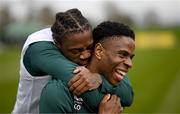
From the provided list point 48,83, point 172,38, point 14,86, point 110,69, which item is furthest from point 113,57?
point 172,38

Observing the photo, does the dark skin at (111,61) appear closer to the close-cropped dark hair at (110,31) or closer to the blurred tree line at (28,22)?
the close-cropped dark hair at (110,31)

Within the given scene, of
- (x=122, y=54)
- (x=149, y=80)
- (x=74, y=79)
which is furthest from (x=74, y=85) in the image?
(x=149, y=80)

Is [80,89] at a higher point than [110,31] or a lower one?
lower

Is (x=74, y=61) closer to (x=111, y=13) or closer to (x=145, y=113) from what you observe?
(x=145, y=113)

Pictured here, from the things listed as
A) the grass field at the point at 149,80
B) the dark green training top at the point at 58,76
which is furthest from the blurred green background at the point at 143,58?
the dark green training top at the point at 58,76

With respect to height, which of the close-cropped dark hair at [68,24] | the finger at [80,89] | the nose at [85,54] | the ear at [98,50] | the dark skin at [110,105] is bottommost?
the dark skin at [110,105]

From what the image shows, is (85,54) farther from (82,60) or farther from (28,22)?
(28,22)

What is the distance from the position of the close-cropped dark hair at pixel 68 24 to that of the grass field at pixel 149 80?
1041 centimetres

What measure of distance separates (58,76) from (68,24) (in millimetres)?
264

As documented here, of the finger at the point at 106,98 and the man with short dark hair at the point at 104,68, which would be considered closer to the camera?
the man with short dark hair at the point at 104,68

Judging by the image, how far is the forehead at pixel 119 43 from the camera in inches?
133

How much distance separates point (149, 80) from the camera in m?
19.5

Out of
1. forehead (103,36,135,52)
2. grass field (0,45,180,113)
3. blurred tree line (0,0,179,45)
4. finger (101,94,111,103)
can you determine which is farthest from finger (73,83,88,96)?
blurred tree line (0,0,179,45)

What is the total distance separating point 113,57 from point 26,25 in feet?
82.9
